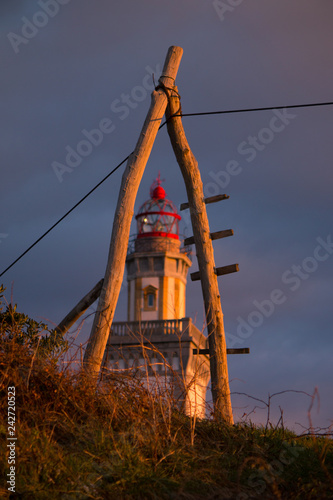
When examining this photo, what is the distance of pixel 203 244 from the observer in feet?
28.1

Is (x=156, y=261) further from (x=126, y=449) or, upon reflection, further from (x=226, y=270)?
(x=126, y=449)

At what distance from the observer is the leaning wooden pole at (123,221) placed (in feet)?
21.6

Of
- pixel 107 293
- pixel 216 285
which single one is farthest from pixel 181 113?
pixel 107 293

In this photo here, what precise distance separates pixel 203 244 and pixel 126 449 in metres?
4.54

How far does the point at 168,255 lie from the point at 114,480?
37.5 meters

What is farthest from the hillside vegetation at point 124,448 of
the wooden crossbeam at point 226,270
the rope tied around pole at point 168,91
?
the rope tied around pole at point 168,91

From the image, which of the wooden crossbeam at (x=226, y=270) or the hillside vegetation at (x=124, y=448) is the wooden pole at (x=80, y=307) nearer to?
the wooden crossbeam at (x=226, y=270)

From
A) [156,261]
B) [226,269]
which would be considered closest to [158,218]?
[156,261]

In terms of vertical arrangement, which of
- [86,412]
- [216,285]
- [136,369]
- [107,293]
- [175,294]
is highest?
[175,294]

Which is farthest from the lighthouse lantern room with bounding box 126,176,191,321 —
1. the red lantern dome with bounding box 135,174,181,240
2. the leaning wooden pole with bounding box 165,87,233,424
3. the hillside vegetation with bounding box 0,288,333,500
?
the hillside vegetation with bounding box 0,288,333,500

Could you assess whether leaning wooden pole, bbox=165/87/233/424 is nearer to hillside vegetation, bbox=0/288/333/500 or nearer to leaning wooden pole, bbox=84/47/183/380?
leaning wooden pole, bbox=84/47/183/380

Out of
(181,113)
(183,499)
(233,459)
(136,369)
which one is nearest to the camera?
(183,499)

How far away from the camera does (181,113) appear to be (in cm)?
841

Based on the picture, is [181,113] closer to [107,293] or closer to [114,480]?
[107,293]
